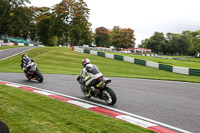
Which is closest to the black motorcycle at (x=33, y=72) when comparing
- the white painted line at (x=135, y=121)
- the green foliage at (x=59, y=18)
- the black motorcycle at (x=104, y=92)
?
the black motorcycle at (x=104, y=92)

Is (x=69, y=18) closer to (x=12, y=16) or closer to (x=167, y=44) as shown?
(x=12, y=16)

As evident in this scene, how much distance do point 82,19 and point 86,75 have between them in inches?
2084

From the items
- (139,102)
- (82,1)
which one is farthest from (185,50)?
(139,102)

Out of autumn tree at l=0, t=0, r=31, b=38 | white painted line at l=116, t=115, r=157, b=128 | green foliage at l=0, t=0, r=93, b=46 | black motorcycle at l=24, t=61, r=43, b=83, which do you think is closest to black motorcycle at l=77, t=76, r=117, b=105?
white painted line at l=116, t=115, r=157, b=128

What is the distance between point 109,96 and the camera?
7.10 metres

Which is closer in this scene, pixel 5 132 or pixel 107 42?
pixel 5 132

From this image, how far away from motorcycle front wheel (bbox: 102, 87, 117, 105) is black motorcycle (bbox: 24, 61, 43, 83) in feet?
19.0

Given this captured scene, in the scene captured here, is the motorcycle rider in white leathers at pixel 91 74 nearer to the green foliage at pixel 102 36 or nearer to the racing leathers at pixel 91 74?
the racing leathers at pixel 91 74

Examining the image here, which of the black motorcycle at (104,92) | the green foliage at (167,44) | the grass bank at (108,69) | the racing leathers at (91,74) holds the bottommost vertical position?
the grass bank at (108,69)

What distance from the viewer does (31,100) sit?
22.6ft

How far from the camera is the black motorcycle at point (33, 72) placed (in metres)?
11.8

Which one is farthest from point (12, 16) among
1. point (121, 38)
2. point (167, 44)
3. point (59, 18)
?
point (167, 44)

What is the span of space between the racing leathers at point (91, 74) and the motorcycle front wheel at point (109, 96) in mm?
474

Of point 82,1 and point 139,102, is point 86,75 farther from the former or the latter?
point 82,1
